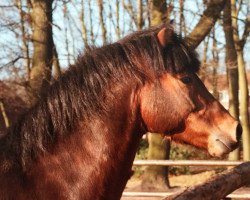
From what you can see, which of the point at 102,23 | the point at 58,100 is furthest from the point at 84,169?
the point at 102,23

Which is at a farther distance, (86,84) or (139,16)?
(139,16)

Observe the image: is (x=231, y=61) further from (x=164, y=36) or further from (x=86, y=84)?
(x=86, y=84)

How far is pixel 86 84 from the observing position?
2.60m

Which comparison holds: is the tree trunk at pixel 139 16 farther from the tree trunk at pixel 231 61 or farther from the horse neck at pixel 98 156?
the horse neck at pixel 98 156

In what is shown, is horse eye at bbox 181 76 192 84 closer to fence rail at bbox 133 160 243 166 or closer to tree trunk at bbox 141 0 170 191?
fence rail at bbox 133 160 243 166

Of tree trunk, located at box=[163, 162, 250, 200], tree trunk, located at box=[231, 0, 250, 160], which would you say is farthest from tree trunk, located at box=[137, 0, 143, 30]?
tree trunk, located at box=[163, 162, 250, 200]

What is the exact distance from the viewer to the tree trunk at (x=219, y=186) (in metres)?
3.21

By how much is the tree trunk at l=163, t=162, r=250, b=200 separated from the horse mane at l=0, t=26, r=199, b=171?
0.96 meters

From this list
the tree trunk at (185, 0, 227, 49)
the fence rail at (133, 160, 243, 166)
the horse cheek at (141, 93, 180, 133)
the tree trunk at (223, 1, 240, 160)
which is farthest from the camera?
the tree trunk at (223, 1, 240, 160)

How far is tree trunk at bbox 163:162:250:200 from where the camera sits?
321cm

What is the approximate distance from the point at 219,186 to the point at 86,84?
6.33 feet

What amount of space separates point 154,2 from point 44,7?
10.2 feet

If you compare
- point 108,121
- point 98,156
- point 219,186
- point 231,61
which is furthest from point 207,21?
point 98,156

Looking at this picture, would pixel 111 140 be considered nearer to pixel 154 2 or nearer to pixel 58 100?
pixel 58 100
